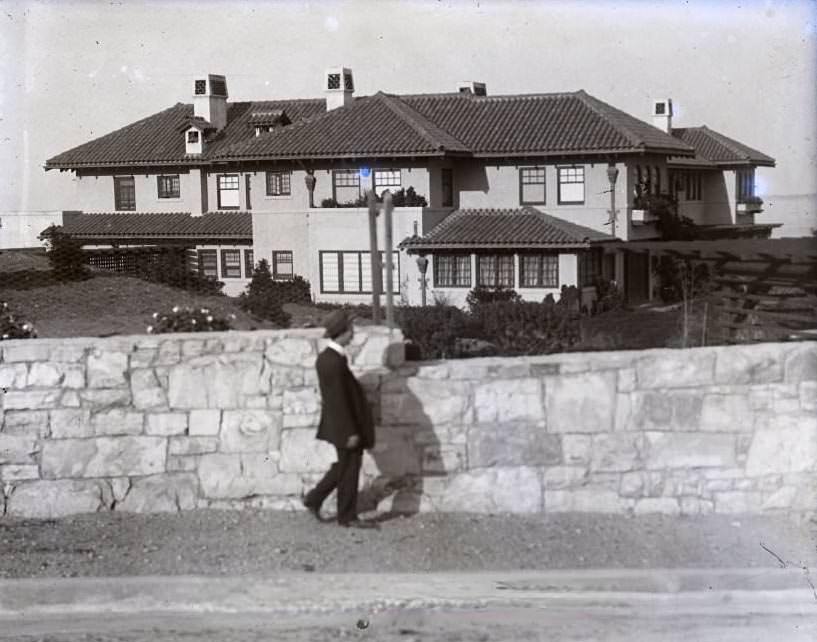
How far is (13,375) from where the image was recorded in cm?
897

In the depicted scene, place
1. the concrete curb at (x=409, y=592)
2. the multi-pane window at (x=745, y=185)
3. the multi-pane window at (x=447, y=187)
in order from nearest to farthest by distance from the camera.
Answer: the concrete curb at (x=409, y=592), the multi-pane window at (x=447, y=187), the multi-pane window at (x=745, y=185)

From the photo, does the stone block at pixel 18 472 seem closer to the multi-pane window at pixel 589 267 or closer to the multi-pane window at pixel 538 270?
the multi-pane window at pixel 538 270

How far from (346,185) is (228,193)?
6763 mm

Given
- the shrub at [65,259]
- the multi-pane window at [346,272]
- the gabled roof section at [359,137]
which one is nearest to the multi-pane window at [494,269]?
the multi-pane window at [346,272]

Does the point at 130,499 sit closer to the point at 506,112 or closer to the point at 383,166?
the point at 383,166

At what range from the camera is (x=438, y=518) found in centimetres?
864

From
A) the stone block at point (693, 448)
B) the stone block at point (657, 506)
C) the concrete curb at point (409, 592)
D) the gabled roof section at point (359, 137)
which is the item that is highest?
the gabled roof section at point (359, 137)

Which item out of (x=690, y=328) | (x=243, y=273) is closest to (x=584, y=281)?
(x=243, y=273)

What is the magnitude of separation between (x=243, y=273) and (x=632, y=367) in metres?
30.8

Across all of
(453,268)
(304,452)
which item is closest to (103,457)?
(304,452)

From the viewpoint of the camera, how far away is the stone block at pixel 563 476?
Answer: 8.76m

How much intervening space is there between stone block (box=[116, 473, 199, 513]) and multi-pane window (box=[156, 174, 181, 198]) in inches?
1439

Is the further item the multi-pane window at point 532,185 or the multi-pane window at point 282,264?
the multi-pane window at point 532,185

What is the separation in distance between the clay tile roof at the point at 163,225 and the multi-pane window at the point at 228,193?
568 mm
